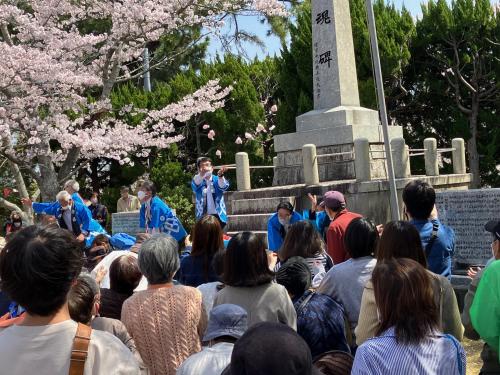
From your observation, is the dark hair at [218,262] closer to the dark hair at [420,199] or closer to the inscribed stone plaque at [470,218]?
the dark hair at [420,199]

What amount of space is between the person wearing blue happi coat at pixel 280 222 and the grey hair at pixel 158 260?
3.55 metres

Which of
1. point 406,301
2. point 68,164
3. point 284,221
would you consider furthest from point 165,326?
point 68,164

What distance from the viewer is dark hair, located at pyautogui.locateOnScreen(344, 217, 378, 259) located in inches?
140

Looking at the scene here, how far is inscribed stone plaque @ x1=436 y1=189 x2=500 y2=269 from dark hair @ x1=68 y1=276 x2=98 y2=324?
18.6 feet

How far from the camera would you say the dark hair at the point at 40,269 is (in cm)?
196

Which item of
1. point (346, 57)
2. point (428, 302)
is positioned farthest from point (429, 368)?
point (346, 57)

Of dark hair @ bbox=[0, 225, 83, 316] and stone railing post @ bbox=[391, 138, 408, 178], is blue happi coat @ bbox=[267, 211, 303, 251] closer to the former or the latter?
stone railing post @ bbox=[391, 138, 408, 178]

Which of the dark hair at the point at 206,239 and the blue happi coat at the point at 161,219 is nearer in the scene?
the dark hair at the point at 206,239

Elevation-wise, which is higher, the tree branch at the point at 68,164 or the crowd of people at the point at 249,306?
the tree branch at the point at 68,164

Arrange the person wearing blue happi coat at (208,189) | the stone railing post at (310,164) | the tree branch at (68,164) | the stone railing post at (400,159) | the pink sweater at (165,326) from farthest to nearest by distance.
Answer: the tree branch at (68,164) < the stone railing post at (310,164) < the stone railing post at (400,159) < the person wearing blue happi coat at (208,189) < the pink sweater at (165,326)

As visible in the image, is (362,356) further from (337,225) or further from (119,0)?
(119,0)

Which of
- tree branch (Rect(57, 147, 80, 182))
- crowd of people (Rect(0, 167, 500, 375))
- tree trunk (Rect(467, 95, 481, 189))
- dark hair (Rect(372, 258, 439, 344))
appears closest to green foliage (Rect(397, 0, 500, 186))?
tree trunk (Rect(467, 95, 481, 189))

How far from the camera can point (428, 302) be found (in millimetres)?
2301

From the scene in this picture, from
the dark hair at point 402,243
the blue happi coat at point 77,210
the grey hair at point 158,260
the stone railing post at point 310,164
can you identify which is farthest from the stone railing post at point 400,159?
the grey hair at point 158,260
